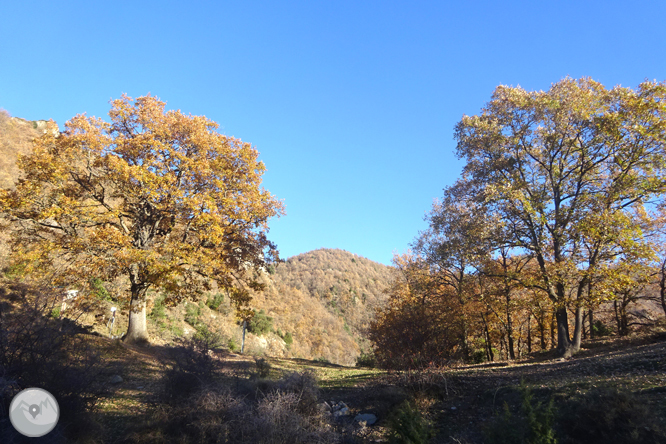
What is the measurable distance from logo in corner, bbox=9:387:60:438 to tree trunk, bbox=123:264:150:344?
10.2m

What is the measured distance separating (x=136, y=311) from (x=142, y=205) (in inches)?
174

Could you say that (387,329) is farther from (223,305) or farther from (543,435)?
(223,305)

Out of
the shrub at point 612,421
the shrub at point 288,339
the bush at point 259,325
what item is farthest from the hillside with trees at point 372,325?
the shrub at point 288,339

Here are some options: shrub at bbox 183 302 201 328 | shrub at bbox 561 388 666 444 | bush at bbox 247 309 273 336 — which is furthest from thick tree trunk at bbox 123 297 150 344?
bush at bbox 247 309 273 336

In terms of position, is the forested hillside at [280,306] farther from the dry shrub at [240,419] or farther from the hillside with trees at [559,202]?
the hillside with trees at [559,202]

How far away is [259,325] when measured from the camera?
41.8 m

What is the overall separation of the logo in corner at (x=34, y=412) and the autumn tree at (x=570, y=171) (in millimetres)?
12686

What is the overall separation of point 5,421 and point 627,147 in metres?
16.4

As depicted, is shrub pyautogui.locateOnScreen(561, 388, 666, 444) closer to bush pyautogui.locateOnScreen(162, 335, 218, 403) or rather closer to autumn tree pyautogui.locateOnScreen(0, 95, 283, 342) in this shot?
bush pyautogui.locateOnScreen(162, 335, 218, 403)

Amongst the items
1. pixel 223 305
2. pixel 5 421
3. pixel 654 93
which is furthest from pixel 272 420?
pixel 223 305

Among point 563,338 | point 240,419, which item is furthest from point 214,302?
point 240,419

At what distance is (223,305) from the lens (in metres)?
38.6

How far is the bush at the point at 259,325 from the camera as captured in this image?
40.9 meters

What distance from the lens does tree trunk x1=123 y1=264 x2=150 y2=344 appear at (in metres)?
15.2
